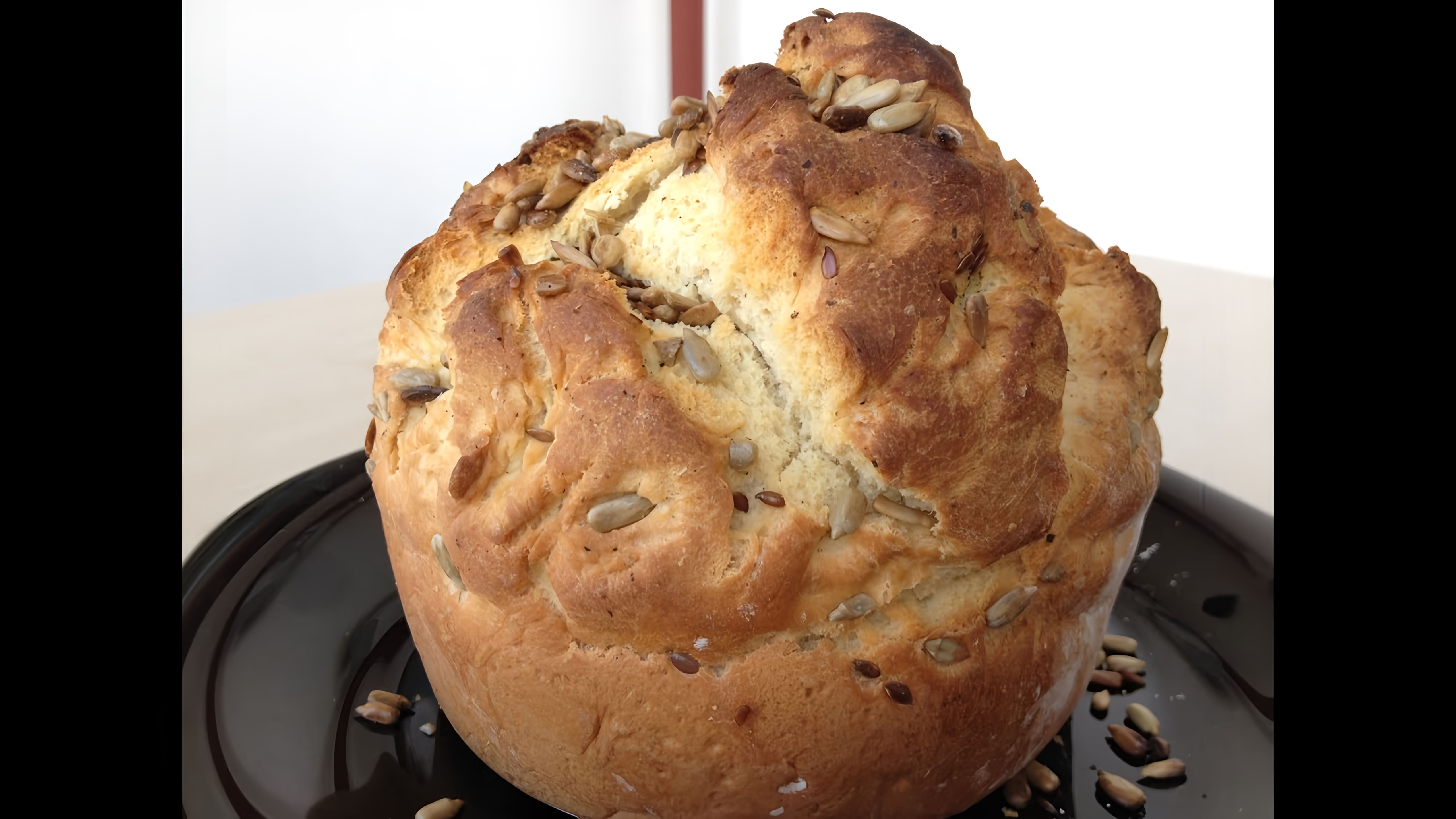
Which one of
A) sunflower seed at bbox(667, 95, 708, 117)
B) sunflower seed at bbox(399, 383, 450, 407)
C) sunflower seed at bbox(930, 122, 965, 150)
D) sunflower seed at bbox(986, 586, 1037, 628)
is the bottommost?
sunflower seed at bbox(986, 586, 1037, 628)

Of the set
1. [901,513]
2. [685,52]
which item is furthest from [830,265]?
[685,52]

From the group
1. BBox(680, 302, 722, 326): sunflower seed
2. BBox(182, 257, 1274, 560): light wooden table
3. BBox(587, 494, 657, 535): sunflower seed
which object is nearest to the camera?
BBox(587, 494, 657, 535): sunflower seed

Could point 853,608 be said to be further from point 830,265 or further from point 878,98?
point 878,98

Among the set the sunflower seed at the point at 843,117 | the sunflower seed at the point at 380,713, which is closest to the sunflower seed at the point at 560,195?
the sunflower seed at the point at 843,117

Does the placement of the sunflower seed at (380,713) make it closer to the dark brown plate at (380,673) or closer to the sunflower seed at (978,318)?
the dark brown plate at (380,673)

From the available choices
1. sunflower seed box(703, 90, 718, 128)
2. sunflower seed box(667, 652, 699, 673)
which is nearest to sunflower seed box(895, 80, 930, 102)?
sunflower seed box(703, 90, 718, 128)

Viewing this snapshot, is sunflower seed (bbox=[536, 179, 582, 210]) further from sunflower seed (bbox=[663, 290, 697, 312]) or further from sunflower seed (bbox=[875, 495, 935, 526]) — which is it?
sunflower seed (bbox=[875, 495, 935, 526])

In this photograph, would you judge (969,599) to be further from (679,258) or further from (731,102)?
(731,102)
